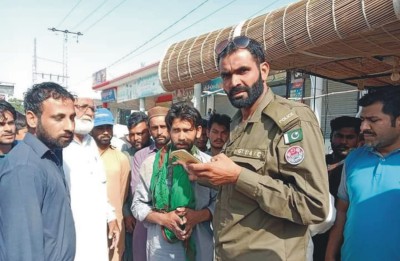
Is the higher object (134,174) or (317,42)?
(317,42)

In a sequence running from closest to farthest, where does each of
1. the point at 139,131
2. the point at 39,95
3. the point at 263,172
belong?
the point at 263,172 → the point at 39,95 → the point at 139,131

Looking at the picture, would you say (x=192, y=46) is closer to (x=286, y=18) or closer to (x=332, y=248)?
(x=286, y=18)

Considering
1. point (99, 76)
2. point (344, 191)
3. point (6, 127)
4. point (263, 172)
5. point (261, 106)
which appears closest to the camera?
point (263, 172)

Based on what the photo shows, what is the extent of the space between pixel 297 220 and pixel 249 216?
0.22 m

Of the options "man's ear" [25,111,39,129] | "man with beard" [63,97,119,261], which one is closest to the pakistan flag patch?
"man's ear" [25,111,39,129]

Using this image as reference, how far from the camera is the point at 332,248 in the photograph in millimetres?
2312

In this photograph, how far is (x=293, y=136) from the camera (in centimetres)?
155

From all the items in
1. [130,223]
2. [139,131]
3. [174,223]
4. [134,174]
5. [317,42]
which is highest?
[317,42]

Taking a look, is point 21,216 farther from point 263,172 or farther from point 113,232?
point 113,232

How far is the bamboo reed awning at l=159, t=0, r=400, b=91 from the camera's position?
5.97ft

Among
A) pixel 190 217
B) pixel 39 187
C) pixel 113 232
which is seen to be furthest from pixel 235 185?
pixel 113 232

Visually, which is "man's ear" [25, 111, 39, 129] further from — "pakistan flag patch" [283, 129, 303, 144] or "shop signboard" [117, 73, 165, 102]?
"shop signboard" [117, 73, 165, 102]

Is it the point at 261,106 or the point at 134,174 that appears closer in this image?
the point at 261,106

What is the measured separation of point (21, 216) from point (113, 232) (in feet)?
5.27
